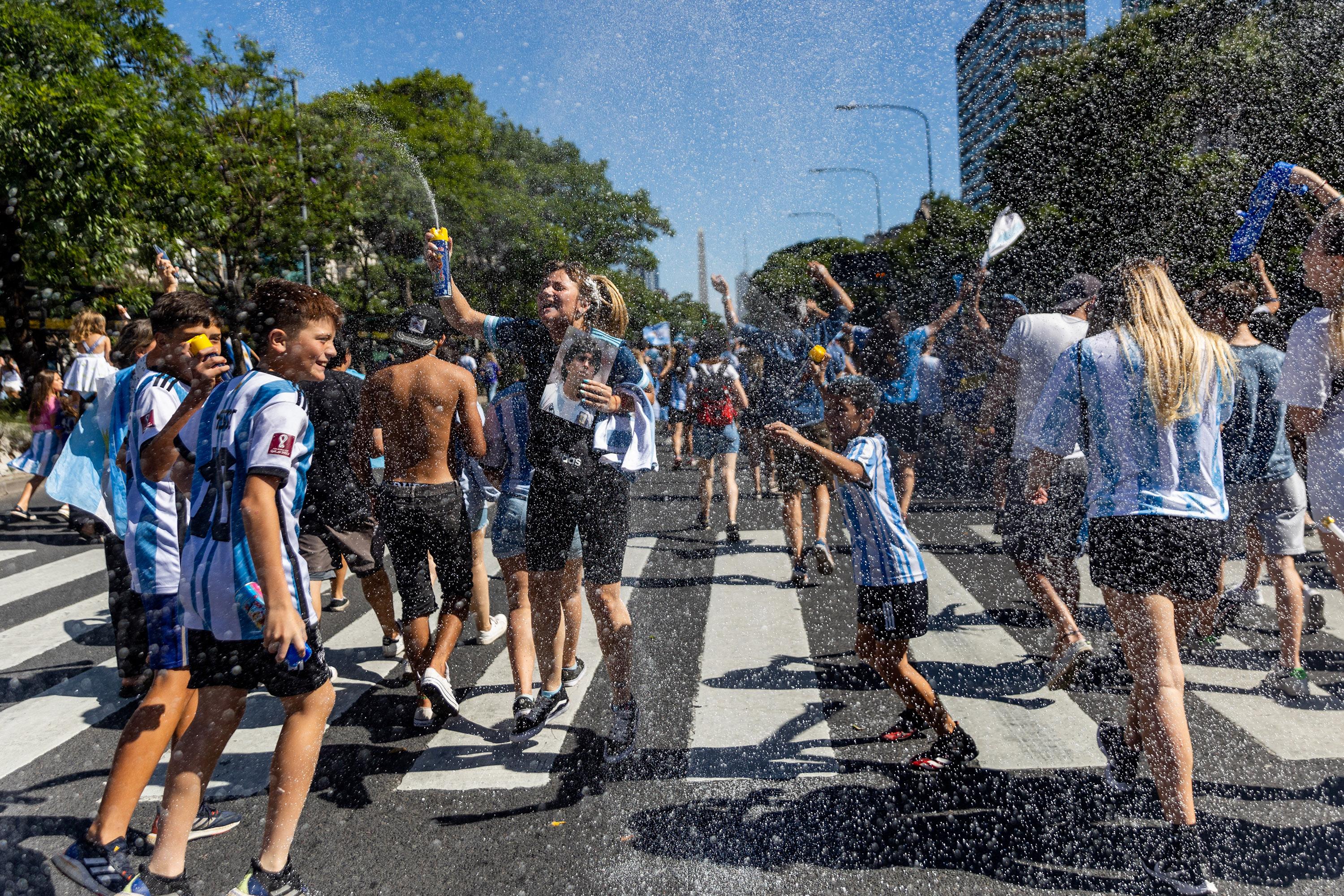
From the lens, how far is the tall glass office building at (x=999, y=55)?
53.3ft

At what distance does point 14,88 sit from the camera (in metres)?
14.3

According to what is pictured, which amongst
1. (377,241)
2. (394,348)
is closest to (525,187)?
(377,241)

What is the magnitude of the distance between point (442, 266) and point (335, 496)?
4.32ft

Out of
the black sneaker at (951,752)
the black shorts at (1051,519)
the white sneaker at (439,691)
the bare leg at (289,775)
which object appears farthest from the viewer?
the black shorts at (1051,519)

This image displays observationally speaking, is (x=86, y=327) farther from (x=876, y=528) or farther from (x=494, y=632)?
(x=876, y=528)

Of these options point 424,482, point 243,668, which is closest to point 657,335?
point 424,482

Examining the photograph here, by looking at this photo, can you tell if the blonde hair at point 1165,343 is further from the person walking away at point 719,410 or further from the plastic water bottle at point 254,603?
the person walking away at point 719,410

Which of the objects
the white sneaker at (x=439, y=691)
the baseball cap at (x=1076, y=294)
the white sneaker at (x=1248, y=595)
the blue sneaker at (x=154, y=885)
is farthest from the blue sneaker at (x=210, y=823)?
the white sneaker at (x=1248, y=595)

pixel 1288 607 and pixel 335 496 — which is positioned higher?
pixel 335 496

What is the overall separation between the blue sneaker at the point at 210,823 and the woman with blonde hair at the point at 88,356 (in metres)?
4.41

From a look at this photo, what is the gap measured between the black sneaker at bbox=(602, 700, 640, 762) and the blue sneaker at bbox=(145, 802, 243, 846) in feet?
4.33

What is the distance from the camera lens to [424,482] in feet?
12.5

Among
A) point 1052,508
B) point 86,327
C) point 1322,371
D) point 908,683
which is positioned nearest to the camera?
point 1322,371

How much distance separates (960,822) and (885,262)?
1353 inches
